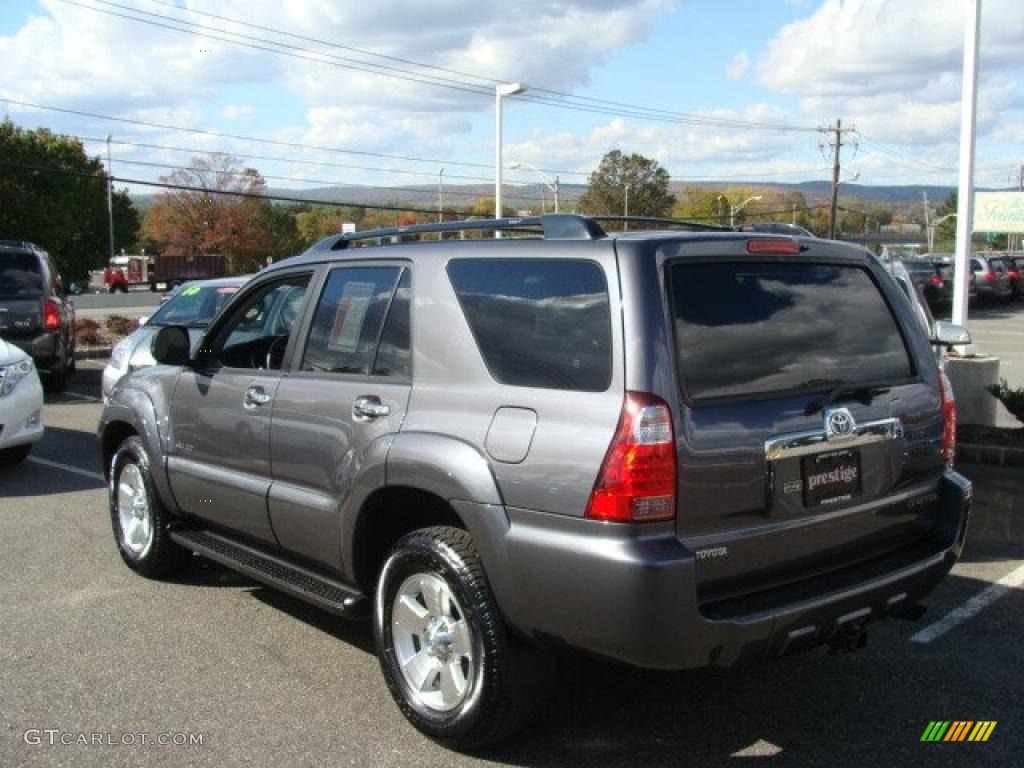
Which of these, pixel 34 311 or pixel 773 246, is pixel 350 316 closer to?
pixel 773 246

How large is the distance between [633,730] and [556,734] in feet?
0.99

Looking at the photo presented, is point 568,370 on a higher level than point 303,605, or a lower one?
higher

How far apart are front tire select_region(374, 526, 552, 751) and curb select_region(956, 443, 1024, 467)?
6.18 meters

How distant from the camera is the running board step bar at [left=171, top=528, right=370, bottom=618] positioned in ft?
14.0

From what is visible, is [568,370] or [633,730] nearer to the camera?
[568,370]

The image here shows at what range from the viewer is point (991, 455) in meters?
8.59

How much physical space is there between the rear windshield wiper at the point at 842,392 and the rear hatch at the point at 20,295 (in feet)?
41.4

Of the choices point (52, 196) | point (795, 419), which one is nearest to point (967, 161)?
point (795, 419)

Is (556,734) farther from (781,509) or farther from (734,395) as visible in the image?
(734,395)

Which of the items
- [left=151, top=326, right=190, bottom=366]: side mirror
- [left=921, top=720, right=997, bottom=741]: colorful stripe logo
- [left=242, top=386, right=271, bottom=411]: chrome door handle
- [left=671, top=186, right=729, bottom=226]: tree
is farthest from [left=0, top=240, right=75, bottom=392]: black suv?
[left=671, top=186, right=729, bottom=226]: tree

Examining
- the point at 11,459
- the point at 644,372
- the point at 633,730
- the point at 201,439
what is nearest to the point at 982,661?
the point at 633,730

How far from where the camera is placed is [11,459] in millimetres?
9406

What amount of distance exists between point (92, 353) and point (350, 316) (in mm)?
17256

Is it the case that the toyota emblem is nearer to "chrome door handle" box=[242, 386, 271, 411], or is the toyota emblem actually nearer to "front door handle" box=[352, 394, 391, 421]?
"front door handle" box=[352, 394, 391, 421]
